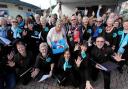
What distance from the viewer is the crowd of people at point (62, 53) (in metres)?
4.46

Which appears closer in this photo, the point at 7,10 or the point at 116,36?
the point at 116,36

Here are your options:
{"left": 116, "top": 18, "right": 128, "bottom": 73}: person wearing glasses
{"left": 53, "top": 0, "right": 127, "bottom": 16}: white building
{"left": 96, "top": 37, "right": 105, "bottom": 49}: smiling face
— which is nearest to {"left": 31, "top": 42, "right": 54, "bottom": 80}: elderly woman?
{"left": 96, "top": 37, "right": 105, "bottom": 49}: smiling face

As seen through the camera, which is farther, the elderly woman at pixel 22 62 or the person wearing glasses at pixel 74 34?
the person wearing glasses at pixel 74 34

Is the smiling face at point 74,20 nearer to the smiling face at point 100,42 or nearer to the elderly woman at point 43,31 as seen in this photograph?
the elderly woman at point 43,31

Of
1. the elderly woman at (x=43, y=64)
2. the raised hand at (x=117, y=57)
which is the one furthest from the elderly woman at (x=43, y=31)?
the raised hand at (x=117, y=57)

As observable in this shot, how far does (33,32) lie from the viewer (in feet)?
19.2

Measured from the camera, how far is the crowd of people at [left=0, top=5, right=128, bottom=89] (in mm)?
4461

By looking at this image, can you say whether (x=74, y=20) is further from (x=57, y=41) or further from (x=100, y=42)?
(x=100, y=42)

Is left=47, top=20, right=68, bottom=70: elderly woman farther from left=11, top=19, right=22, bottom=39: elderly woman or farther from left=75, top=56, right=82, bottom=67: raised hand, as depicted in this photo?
left=11, top=19, right=22, bottom=39: elderly woman

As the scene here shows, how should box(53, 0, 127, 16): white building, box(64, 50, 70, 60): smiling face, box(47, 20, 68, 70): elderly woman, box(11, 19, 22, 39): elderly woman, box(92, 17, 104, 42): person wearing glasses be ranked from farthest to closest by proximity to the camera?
box(53, 0, 127, 16): white building < box(92, 17, 104, 42): person wearing glasses < box(11, 19, 22, 39): elderly woman < box(47, 20, 68, 70): elderly woman < box(64, 50, 70, 60): smiling face

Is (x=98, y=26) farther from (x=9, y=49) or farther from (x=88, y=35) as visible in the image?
(x=9, y=49)

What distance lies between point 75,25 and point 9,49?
2262mm

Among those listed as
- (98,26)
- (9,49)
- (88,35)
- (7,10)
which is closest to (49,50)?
(9,49)

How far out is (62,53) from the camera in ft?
16.6
